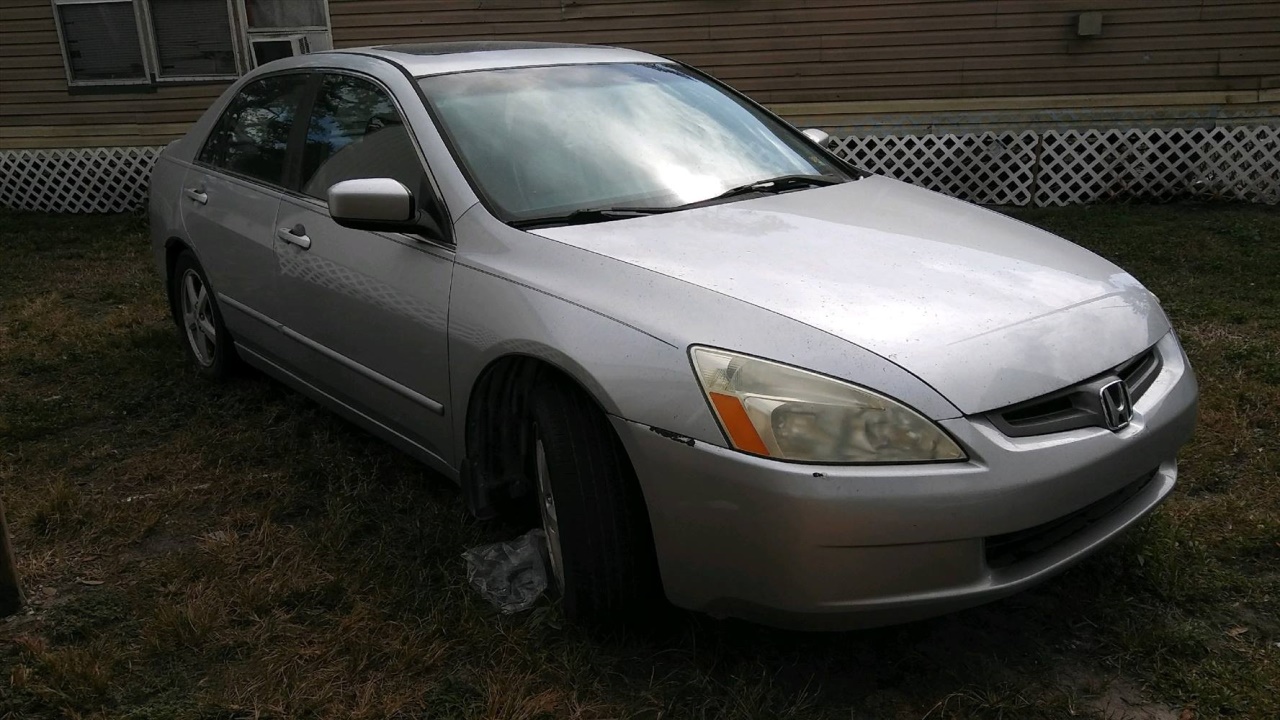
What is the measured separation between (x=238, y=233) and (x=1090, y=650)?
3447mm

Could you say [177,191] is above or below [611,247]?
below

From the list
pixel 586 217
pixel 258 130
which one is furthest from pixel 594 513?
pixel 258 130

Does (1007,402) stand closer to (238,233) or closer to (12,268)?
(238,233)

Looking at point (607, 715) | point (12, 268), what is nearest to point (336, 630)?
point (607, 715)

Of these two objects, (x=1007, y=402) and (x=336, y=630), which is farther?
(x=336, y=630)

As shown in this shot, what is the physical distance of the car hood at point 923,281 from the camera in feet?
8.34

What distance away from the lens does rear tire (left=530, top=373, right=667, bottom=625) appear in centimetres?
274

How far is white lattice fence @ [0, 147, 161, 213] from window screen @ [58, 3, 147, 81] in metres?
0.78

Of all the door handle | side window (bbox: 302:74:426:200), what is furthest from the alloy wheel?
side window (bbox: 302:74:426:200)

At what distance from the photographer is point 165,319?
6.68 meters

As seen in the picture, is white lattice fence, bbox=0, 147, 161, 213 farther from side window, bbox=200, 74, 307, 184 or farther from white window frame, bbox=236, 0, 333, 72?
side window, bbox=200, 74, 307, 184

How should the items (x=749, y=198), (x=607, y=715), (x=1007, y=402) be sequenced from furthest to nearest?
(x=749, y=198) → (x=607, y=715) → (x=1007, y=402)

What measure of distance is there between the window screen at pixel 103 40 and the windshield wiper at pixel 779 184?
922cm

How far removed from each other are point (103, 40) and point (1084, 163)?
933 centimetres
